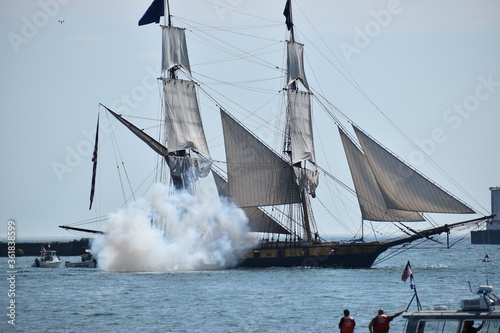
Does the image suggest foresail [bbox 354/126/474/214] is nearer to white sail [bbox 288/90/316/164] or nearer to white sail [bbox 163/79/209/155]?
white sail [bbox 288/90/316/164]

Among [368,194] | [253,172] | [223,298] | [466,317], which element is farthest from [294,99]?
[466,317]

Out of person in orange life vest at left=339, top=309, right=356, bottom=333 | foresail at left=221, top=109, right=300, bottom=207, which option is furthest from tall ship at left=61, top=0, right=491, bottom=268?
person in orange life vest at left=339, top=309, right=356, bottom=333

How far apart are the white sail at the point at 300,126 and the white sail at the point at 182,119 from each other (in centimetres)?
903

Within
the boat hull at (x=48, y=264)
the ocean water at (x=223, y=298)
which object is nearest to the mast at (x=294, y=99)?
the ocean water at (x=223, y=298)

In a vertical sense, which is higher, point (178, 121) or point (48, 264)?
point (178, 121)

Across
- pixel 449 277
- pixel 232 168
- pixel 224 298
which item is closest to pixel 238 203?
pixel 232 168

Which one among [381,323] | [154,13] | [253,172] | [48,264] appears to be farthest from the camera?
[48,264]

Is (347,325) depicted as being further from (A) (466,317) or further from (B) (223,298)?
(B) (223,298)

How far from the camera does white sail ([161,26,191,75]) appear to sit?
94062 millimetres

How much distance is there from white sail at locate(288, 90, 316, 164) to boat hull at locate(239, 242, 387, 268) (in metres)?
9.23

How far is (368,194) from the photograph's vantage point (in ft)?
278

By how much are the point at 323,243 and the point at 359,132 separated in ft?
40.9

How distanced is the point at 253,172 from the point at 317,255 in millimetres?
10343

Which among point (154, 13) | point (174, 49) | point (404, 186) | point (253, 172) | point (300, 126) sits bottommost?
point (404, 186)
